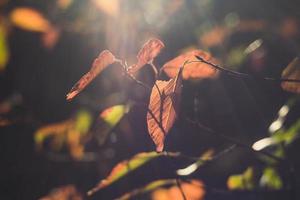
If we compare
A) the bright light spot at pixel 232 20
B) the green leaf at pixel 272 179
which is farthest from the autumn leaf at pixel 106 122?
the bright light spot at pixel 232 20

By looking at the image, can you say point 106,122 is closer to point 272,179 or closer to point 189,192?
point 189,192

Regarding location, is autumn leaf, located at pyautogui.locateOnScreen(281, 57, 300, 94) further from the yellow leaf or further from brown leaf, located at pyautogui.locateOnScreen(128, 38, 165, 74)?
the yellow leaf

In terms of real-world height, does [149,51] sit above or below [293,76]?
above

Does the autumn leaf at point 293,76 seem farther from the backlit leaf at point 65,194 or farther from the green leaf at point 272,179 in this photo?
the backlit leaf at point 65,194

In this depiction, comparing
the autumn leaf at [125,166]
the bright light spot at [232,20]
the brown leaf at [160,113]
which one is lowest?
the autumn leaf at [125,166]

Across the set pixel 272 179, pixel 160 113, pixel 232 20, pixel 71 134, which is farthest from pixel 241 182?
pixel 232 20

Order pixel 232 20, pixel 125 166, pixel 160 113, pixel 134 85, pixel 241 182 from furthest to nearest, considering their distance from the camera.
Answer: pixel 232 20, pixel 134 85, pixel 241 182, pixel 125 166, pixel 160 113

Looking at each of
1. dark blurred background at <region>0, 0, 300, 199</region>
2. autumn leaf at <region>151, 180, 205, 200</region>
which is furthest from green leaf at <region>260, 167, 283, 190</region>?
autumn leaf at <region>151, 180, 205, 200</region>

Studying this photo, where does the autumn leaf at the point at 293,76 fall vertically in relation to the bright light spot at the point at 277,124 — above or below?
above

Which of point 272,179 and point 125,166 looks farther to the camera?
point 272,179
